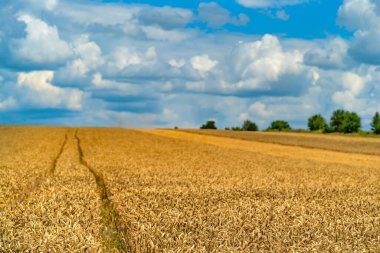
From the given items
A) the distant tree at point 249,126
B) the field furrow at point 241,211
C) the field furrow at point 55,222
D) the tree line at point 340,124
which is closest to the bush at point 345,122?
the tree line at point 340,124

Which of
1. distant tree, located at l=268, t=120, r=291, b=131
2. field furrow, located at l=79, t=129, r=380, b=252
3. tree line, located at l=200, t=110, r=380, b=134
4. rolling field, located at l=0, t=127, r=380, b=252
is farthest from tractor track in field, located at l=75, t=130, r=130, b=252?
distant tree, located at l=268, t=120, r=291, b=131

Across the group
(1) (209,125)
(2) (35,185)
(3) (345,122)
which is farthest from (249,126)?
(2) (35,185)

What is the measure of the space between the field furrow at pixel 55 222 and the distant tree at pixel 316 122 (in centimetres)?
13528

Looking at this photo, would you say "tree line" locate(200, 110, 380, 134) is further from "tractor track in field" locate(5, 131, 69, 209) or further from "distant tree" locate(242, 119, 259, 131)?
"tractor track in field" locate(5, 131, 69, 209)

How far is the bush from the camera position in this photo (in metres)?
126

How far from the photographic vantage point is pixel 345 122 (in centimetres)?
12756

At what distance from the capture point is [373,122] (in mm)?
122438

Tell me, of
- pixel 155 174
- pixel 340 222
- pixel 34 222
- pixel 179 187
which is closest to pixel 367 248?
pixel 340 222

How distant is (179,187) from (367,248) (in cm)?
974

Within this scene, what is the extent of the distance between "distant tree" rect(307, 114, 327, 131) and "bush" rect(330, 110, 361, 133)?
34.9 ft

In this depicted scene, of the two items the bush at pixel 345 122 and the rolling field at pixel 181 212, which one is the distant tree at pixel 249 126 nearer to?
the bush at pixel 345 122

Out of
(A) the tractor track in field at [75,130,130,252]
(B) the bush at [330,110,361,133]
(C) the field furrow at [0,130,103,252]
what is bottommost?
(A) the tractor track in field at [75,130,130,252]

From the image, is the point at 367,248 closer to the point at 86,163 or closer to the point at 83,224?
the point at 83,224

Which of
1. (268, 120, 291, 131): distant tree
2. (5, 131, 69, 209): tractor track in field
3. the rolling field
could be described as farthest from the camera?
(268, 120, 291, 131): distant tree
